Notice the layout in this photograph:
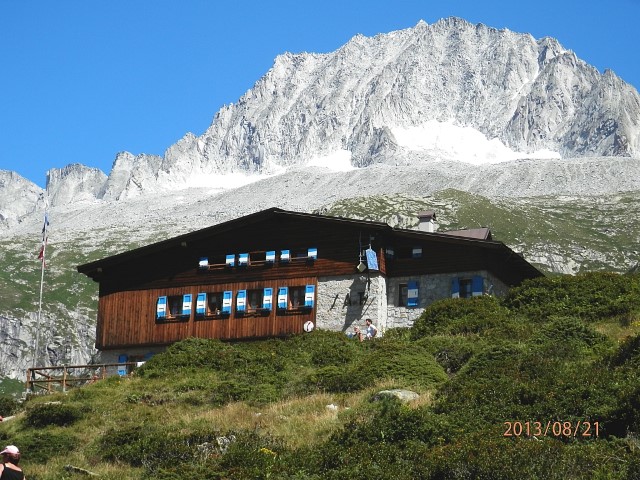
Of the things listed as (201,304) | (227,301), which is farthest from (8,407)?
(227,301)

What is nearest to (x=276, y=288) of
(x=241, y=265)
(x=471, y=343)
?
(x=241, y=265)

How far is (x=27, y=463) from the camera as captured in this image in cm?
2861

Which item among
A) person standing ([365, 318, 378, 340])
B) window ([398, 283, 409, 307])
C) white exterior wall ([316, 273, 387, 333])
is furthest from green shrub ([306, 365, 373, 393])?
window ([398, 283, 409, 307])

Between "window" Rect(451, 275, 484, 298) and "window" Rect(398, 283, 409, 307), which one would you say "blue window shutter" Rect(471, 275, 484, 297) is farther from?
"window" Rect(398, 283, 409, 307)

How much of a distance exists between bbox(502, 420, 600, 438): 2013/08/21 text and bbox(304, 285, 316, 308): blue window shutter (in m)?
30.3

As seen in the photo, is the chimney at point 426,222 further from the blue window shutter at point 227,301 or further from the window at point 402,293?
the blue window shutter at point 227,301

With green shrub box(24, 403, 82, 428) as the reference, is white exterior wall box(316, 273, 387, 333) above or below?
above

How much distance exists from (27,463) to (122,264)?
104 ft

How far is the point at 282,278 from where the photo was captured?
2229 inches

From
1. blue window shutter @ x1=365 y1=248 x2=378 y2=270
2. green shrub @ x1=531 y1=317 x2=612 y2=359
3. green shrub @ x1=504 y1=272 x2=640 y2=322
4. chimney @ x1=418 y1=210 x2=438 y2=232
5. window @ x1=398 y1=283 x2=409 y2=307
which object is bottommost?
green shrub @ x1=531 y1=317 x2=612 y2=359

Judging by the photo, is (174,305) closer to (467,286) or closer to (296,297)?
(296,297)

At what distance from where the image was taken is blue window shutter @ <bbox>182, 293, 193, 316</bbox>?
189ft

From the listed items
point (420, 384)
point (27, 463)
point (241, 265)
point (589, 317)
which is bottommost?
point (27, 463)

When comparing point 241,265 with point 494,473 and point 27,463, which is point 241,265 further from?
point 494,473
